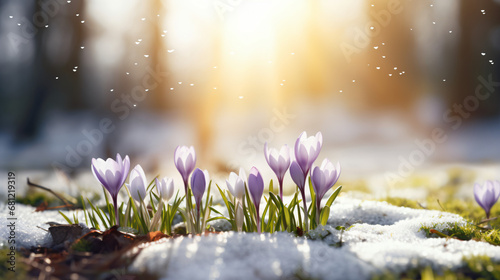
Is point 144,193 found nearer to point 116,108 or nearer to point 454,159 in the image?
point 116,108

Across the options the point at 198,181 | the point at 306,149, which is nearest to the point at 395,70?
the point at 306,149

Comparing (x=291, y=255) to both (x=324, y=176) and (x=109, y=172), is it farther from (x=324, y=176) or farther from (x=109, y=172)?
(x=109, y=172)

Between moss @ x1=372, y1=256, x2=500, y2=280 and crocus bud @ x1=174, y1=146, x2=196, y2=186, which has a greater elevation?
crocus bud @ x1=174, y1=146, x2=196, y2=186

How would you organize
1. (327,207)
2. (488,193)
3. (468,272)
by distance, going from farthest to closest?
(488,193) → (327,207) → (468,272)

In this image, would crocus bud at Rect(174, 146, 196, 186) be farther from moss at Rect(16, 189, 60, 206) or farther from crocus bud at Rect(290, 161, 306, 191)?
moss at Rect(16, 189, 60, 206)

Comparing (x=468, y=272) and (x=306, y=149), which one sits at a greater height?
(x=306, y=149)

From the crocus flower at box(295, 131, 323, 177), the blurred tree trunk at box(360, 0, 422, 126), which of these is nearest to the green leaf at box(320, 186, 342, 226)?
the crocus flower at box(295, 131, 323, 177)
